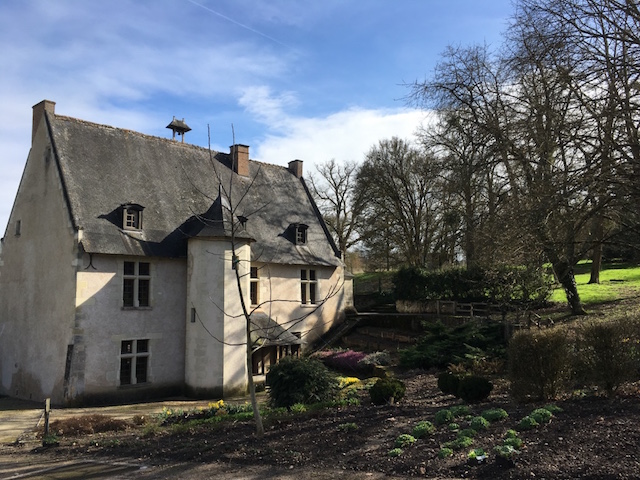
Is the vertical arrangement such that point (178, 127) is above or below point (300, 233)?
above

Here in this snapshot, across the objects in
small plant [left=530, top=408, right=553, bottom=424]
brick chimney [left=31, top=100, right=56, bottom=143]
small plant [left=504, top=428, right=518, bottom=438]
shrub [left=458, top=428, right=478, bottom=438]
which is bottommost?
shrub [left=458, top=428, right=478, bottom=438]

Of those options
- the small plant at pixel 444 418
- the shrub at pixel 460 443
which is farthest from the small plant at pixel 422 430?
the shrub at pixel 460 443

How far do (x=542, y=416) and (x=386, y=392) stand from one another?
382 centimetres

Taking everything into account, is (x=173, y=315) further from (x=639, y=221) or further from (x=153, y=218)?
(x=639, y=221)

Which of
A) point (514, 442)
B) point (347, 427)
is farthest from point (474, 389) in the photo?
point (514, 442)

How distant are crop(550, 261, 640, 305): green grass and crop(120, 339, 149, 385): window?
703 inches

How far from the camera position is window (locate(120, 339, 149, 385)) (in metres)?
18.8

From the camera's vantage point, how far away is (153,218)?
20.5 meters

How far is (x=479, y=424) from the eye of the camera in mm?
7875

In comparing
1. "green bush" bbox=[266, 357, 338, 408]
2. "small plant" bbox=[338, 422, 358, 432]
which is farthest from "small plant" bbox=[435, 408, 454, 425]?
"green bush" bbox=[266, 357, 338, 408]

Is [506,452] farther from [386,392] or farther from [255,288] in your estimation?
[255,288]

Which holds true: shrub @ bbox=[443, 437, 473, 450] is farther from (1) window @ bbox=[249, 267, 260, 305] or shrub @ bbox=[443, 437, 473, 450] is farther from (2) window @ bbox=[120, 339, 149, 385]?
(1) window @ bbox=[249, 267, 260, 305]

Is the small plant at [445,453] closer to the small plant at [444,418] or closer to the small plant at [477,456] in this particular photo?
the small plant at [477,456]

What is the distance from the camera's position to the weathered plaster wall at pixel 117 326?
58.0ft
